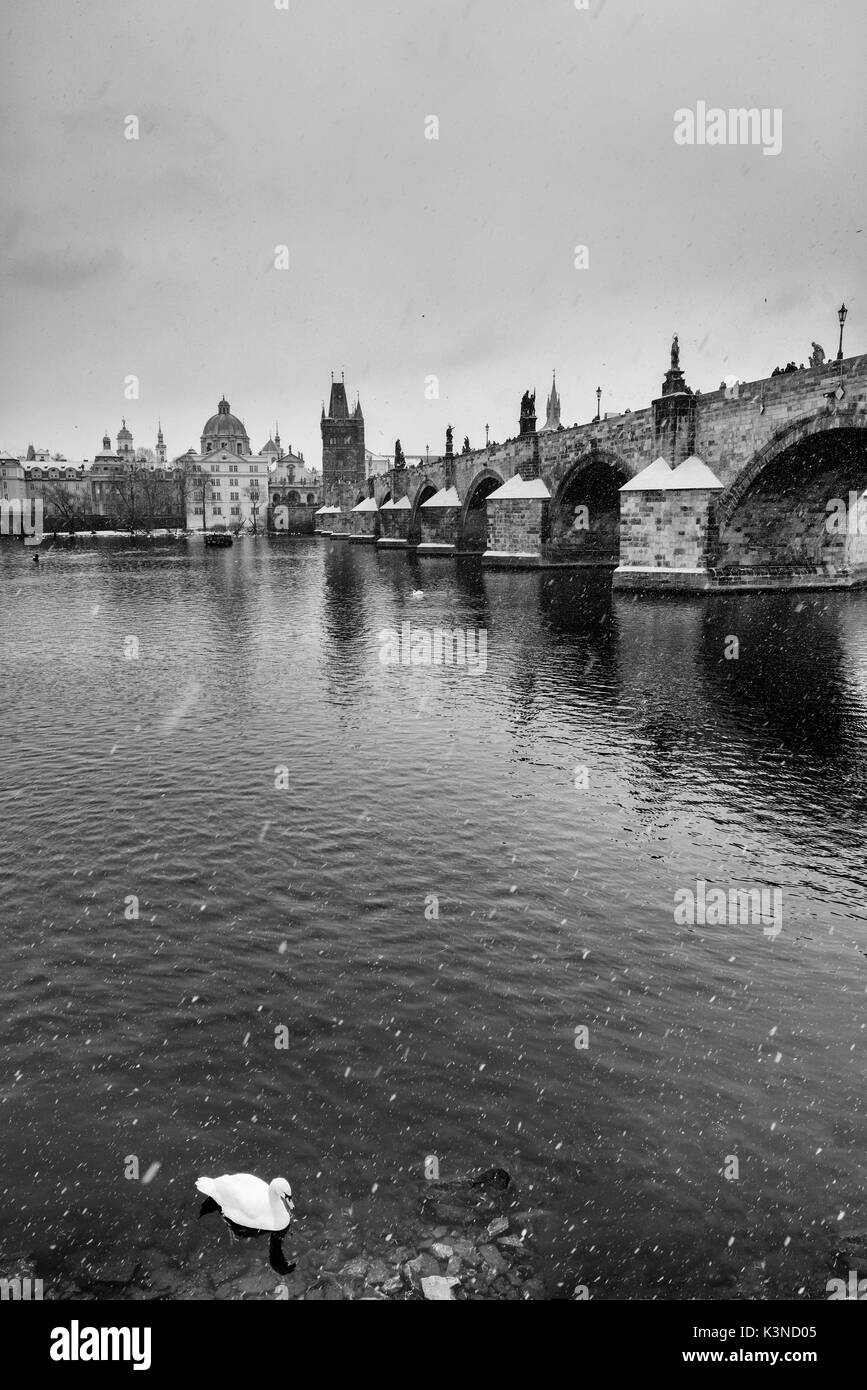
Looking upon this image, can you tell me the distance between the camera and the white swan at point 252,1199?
4461 mm

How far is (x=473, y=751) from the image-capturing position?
519 inches

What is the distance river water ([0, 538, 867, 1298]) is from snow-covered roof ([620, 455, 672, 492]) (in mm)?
18024

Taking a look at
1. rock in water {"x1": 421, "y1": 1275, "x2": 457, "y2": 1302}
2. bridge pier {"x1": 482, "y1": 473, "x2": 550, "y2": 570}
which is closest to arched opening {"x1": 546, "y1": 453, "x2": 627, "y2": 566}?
bridge pier {"x1": 482, "y1": 473, "x2": 550, "y2": 570}

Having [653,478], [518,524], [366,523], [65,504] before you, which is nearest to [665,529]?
[653,478]

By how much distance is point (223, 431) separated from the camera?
156625mm

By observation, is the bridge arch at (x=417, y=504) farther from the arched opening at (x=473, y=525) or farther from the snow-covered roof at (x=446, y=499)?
the arched opening at (x=473, y=525)

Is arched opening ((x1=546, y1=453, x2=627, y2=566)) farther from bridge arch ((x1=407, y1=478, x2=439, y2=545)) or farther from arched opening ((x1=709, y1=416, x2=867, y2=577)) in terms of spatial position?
bridge arch ((x1=407, y1=478, x2=439, y2=545))

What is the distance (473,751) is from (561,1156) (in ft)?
27.2

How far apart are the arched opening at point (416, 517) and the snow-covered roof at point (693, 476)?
152ft

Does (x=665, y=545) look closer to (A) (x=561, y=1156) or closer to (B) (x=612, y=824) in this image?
(B) (x=612, y=824)

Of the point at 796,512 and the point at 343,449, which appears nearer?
the point at 796,512

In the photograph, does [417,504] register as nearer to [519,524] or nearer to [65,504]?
[519,524]

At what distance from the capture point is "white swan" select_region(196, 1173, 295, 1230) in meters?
4.46

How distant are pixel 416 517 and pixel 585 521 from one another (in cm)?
3463
